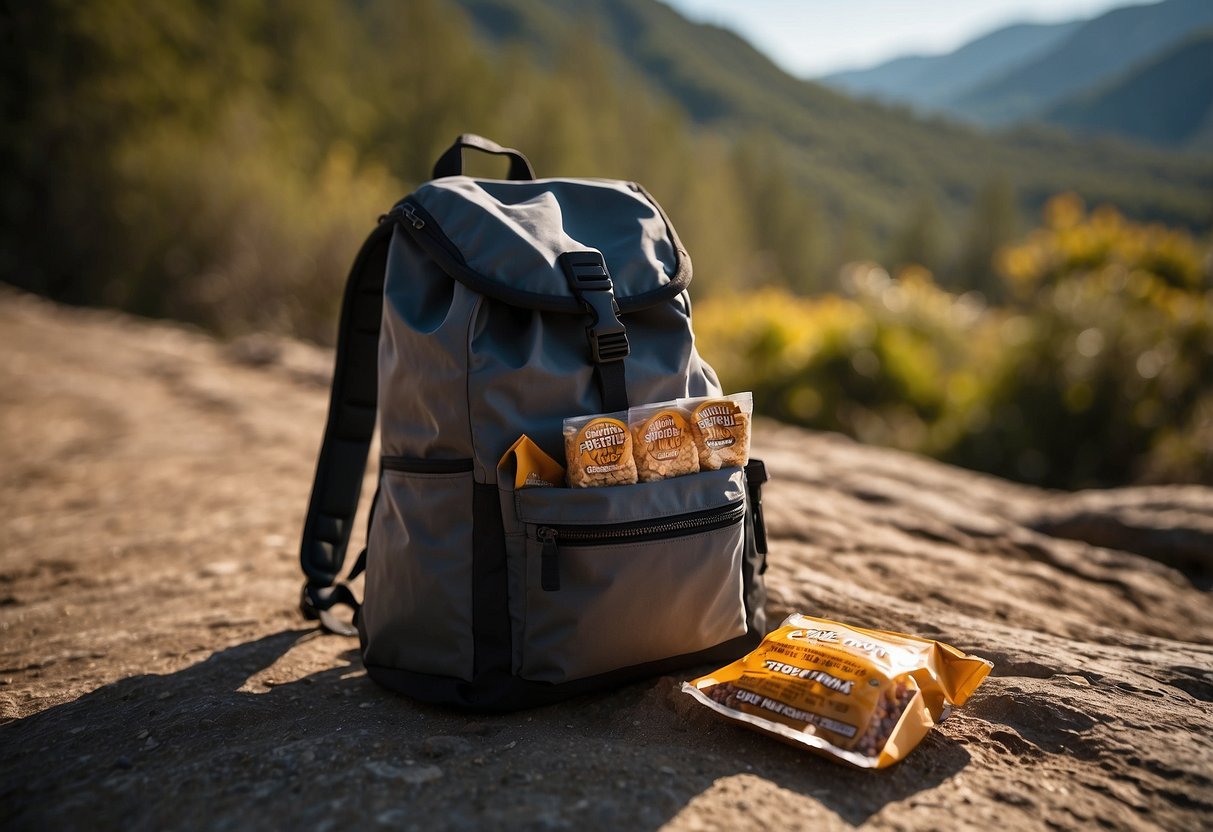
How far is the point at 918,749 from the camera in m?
1.36

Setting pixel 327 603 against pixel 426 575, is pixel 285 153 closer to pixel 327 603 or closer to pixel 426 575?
pixel 327 603

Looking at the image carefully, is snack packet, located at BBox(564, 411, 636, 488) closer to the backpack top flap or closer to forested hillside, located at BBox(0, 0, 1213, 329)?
the backpack top flap

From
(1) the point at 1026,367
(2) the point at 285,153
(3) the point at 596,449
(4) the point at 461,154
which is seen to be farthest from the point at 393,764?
(2) the point at 285,153

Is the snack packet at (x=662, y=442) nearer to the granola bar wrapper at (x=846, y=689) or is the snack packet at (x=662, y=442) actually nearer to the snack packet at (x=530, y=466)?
the snack packet at (x=530, y=466)

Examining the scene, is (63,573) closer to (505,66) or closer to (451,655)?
(451,655)

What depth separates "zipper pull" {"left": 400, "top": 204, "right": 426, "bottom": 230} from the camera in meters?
1.63

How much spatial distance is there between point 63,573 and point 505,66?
32.4 m

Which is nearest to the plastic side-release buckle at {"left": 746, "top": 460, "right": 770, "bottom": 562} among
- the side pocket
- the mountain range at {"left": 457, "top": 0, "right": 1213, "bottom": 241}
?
the side pocket

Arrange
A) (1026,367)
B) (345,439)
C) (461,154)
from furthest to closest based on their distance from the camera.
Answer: (1026,367) < (345,439) < (461,154)

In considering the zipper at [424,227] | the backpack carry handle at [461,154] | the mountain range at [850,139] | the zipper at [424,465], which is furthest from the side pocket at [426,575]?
the mountain range at [850,139]

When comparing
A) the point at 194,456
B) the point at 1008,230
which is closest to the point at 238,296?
the point at 194,456

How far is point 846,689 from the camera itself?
51.6 inches

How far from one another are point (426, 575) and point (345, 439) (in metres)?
0.72

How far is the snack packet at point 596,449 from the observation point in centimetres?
145
